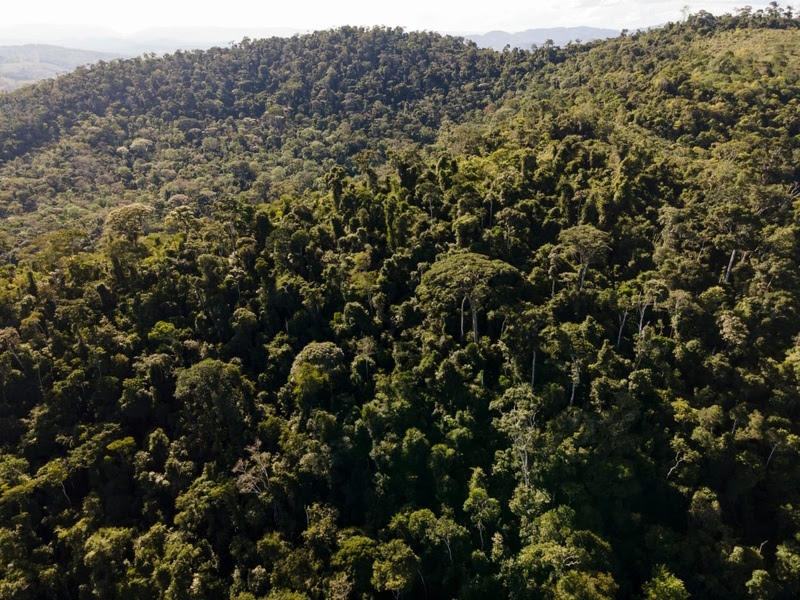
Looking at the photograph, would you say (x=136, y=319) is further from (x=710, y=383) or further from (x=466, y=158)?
(x=710, y=383)

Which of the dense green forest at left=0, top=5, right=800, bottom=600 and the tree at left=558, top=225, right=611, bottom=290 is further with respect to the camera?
the tree at left=558, top=225, right=611, bottom=290

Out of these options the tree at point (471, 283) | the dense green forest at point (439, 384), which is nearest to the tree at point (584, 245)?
the dense green forest at point (439, 384)

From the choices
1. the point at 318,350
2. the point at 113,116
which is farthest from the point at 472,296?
the point at 113,116

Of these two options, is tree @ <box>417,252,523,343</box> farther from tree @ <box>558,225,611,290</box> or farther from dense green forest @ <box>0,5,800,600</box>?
tree @ <box>558,225,611,290</box>

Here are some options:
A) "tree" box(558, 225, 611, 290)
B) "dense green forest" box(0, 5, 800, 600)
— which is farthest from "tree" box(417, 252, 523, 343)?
"tree" box(558, 225, 611, 290)

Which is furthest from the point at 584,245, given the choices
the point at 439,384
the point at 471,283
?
the point at 439,384

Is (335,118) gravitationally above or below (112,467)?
above

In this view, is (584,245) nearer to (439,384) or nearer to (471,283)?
(471,283)

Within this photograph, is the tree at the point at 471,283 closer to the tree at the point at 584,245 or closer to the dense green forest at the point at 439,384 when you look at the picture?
the dense green forest at the point at 439,384
